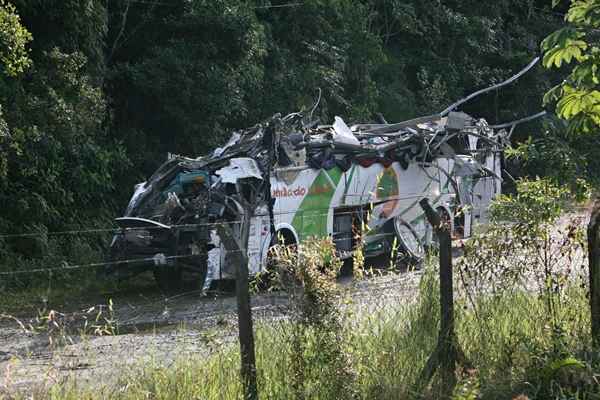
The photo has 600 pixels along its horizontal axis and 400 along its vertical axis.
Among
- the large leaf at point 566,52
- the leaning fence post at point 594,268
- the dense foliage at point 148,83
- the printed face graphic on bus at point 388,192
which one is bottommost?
the leaning fence post at point 594,268

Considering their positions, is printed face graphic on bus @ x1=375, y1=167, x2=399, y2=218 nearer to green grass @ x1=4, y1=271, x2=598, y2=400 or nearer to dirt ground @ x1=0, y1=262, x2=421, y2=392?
dirt ground @ x1=0, y1=262, x2=421, y2=392

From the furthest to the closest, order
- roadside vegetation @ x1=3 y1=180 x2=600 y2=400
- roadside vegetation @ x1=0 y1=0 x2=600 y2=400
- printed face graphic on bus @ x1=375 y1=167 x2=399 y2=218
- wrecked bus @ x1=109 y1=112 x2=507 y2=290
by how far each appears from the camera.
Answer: printed face graphic on bus @ x1=375 y1=167 x2=399 y2=218
wrecked bus @ x1=109 y1=112 x2=507 y2=290
roadside vegetation @ x1=0 y1=0 x2=600 y2=400
roadside vegetation @ x1=3 y1=180 x2=600 y2=400

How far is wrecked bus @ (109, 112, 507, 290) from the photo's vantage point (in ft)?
46.6

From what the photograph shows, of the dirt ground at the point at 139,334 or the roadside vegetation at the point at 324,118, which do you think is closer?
the roadside vegetation at the point at 324,118

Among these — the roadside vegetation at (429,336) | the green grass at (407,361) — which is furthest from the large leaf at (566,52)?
the green grass at (407,361)

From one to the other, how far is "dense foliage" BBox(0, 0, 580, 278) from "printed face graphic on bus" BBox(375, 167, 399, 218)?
5.11 metres

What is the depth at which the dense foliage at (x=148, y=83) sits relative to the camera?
17219 millimetres

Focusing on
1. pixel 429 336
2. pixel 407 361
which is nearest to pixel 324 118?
pixel 429 336

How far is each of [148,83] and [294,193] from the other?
6863mm

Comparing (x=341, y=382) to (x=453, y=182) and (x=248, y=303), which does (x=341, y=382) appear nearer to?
(x=248, y=303)

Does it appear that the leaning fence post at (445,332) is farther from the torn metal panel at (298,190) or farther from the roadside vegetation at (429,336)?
the torn metal panel at (298,190)

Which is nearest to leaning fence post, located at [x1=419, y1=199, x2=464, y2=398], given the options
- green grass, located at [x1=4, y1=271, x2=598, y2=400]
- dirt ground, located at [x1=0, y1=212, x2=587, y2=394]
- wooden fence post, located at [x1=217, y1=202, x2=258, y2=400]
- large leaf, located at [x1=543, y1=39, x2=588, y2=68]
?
green grass, located at [x1=4, y1=271, x2=598, y2=400]

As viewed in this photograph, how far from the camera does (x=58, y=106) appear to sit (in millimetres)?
17016

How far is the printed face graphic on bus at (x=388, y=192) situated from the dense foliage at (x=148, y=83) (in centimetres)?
511
